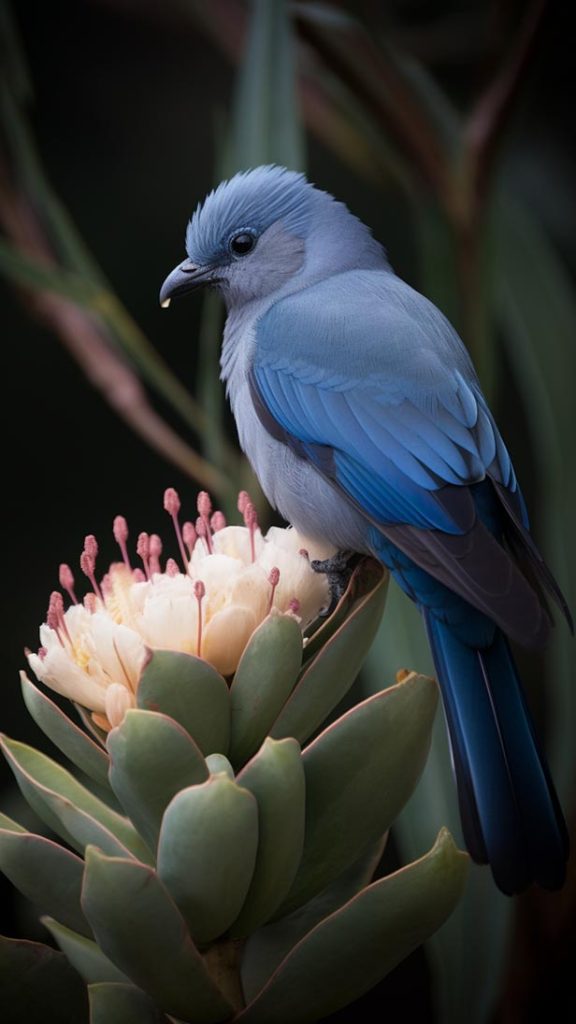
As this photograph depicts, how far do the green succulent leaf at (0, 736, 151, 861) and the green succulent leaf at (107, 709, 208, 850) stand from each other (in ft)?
0.07

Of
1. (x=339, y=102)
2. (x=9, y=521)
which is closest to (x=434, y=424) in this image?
(x=339, y=102)

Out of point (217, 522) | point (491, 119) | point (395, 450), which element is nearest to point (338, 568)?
point (395, 450)

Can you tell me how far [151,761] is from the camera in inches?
21.7

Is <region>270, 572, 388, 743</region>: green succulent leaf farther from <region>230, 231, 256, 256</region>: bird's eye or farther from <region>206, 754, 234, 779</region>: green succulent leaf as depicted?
<region>230, 231, 256, 256</region>: bird's eye

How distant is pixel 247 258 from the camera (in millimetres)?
1054

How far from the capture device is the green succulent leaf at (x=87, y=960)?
2.00ft

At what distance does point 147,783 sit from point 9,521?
4.34 ft

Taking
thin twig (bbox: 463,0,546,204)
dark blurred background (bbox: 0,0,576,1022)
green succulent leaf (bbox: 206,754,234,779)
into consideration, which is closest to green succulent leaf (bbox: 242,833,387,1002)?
green succulent leaf (bbox: 206,754,234,779)

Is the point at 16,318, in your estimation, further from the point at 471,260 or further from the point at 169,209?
the point at 471,260

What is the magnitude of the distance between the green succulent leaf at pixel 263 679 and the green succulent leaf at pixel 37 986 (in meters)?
0.13

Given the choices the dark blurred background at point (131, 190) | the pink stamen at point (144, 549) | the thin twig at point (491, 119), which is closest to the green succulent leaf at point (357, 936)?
the pink stamen at point (144, 549)

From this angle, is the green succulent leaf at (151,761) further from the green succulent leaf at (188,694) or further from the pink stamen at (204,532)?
the pink stamen at (204,532)

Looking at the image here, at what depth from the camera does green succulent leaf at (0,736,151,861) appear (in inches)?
22.9

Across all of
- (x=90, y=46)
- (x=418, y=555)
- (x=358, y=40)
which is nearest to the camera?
(x=418, y=555)
